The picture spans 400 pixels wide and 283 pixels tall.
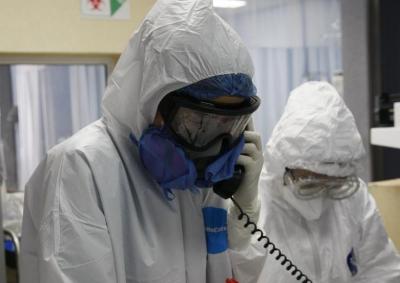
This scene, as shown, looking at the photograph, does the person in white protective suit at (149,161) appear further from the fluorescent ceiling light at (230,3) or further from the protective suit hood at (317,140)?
the fluorescent ceiling light at (230,3)

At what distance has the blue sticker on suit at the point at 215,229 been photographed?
45.5 inches

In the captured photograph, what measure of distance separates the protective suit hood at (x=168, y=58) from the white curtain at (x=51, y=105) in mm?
1560

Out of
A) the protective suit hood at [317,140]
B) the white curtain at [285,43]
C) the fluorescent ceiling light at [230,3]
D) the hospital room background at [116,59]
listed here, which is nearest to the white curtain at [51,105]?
the hospital room background at [116,59]

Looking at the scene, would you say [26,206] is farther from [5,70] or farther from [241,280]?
[5,70]

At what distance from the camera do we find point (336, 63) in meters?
4.02

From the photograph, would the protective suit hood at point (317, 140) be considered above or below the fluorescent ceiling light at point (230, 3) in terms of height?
below

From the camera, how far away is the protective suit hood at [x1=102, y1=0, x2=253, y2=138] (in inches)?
38.3

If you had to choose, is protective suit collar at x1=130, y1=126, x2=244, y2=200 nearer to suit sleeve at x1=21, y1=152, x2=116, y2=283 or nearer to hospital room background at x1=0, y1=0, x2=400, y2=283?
suit sleeve at x1=21, y1=152, x2=116, y2=283

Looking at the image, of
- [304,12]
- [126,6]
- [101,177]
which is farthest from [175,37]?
[304,12]

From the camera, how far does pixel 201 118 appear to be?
3.29ft

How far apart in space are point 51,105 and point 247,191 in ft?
5.76

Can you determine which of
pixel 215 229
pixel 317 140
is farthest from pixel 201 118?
pixel 317 140

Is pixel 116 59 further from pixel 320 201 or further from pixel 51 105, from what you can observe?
pixel 320 201

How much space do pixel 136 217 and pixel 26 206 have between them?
0.26 m
